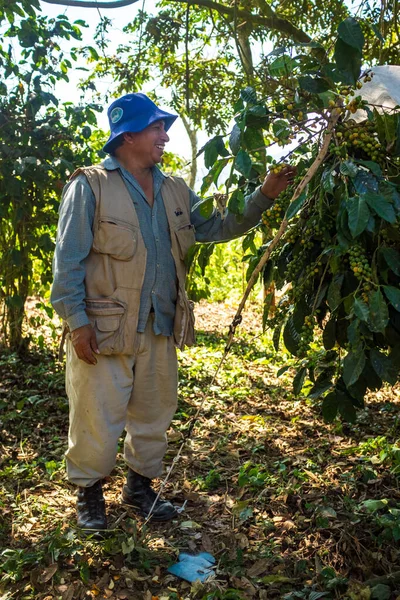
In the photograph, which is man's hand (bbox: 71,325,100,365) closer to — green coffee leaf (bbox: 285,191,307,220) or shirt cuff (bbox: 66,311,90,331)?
shirt cuff (bbox: 66,311,90,331)

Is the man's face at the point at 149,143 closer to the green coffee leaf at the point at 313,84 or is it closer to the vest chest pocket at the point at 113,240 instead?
the vest chest pocket at the point at 113,240

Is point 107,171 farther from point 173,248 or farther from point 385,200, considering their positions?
point 385,200

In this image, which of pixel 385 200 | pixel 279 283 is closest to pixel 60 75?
Answer: pixel 279 283

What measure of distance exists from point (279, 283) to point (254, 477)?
46.6 inches

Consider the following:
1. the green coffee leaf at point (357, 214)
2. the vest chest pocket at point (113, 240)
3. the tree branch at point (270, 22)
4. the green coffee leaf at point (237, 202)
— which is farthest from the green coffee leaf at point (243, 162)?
the tree branch at point (270, 22)

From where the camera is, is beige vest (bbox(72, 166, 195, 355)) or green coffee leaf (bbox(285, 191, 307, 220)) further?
beige vest (bbox(72, 166, 195, 355))

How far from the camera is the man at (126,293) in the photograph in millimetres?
2639

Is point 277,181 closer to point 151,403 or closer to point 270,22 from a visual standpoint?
point 151,403

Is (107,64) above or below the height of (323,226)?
above

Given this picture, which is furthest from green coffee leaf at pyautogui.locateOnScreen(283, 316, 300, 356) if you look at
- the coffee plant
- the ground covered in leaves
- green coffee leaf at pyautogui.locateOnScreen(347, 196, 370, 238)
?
green coffee leaf at pyautogui.locateOnScreen(347, 196, 370, 238)

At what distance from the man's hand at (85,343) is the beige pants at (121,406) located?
61 millimetres

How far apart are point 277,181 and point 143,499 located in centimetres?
143

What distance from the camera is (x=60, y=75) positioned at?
14.8ft

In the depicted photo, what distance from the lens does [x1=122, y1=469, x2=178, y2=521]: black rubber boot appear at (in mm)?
2881
